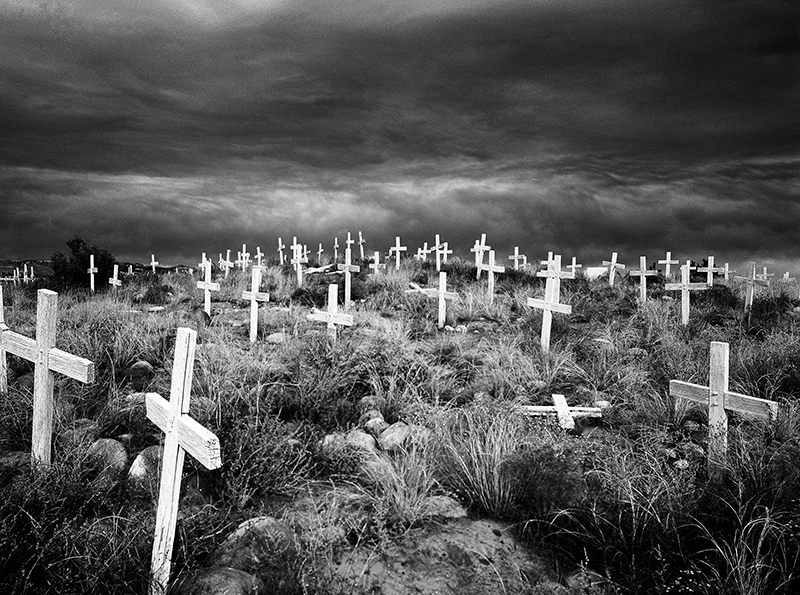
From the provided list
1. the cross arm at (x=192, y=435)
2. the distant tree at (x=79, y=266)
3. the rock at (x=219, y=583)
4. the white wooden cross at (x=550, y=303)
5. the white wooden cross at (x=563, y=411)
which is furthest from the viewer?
the distant tree at (x=79, y=266)

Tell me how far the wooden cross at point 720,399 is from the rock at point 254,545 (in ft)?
12.6

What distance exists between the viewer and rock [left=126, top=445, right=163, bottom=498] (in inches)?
201

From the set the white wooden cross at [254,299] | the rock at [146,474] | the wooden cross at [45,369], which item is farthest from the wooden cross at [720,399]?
the white wooden cross at [254,299]

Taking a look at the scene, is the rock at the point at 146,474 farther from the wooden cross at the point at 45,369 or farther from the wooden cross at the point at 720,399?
the wooden cross at the point at 720,399

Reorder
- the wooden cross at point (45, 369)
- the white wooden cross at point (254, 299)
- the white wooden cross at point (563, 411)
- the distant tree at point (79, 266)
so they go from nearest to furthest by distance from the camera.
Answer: the wooden cross at point (45, 369) < the white wooden cross at point (563, 411) < the white wooden cross at point (254, 299) < the distant tree at point (79, 266)

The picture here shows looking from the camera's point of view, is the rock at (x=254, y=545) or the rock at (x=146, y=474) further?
the rock at (x=146, y=474)

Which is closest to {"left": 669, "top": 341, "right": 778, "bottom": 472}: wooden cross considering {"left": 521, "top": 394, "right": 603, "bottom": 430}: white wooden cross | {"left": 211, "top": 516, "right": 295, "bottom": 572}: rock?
{"left": 521, "top": 394, "right": 603, "bottom": 430}: white wooden cross

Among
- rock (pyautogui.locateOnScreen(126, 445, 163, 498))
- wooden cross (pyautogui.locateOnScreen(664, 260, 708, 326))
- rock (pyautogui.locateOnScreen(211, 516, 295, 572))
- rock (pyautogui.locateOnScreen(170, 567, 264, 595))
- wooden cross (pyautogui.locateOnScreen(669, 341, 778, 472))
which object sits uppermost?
wooden cross (pyautogui.locateOnScreen(664, 260, 708, 326))

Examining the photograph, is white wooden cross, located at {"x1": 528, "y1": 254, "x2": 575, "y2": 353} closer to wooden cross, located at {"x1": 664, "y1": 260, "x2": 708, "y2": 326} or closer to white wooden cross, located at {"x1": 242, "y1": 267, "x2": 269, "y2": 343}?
wooden cross, located at {"x1": 664, "y1": 260, "x2": 708, "y2": 326}

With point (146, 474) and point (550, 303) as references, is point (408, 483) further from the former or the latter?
point (550, 303)

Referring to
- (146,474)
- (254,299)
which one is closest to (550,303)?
(254,299)

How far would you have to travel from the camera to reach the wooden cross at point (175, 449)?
12.3 ft

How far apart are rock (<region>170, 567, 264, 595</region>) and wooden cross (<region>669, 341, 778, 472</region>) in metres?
4.12

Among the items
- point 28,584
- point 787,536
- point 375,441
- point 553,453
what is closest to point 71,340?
point 375,441
